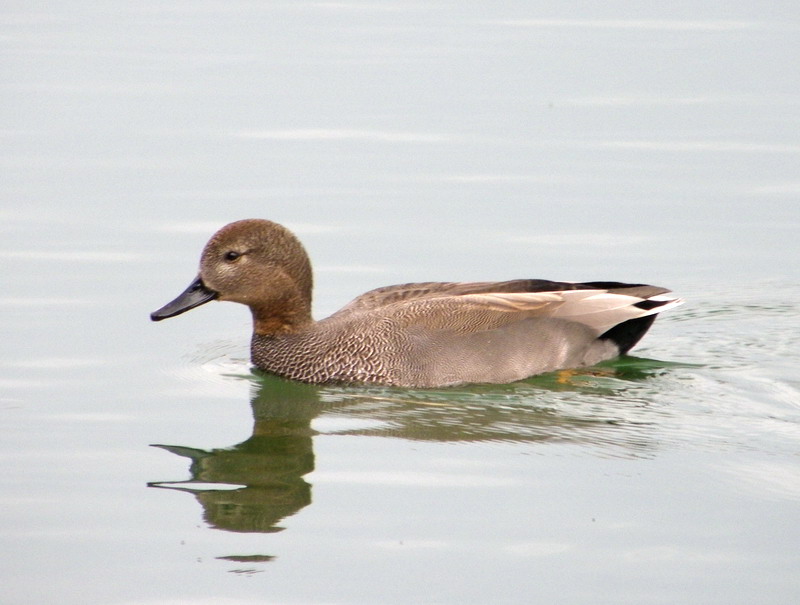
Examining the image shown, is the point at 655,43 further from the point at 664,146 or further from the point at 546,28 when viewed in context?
the point at 664,146

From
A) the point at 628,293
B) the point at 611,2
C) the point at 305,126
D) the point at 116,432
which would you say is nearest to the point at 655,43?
the point at 611,2

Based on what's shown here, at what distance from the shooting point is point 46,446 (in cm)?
880

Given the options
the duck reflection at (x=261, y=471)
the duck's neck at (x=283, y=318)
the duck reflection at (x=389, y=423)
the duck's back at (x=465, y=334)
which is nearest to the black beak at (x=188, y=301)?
the duck's neck at (x=283, y=318)

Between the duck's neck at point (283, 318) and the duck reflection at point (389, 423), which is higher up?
the duck's neck at point (283, 318)

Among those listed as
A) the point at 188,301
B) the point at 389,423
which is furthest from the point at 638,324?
the point at 188,301

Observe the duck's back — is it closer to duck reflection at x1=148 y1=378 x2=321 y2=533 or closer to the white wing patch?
the white wing patch

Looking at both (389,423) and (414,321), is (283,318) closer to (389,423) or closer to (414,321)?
(414,321)

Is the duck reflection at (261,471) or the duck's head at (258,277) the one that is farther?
the duck's head at (258,277)

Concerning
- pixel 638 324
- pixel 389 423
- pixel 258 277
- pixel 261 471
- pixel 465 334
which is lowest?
pixel 261 471

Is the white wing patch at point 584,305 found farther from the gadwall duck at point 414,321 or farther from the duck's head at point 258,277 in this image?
the duck's head at point 258,277

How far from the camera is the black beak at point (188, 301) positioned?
33.3 feet

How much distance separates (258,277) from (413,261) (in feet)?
8.28

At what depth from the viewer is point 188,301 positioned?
10227mm

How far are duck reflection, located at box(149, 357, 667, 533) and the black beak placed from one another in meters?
0.70
